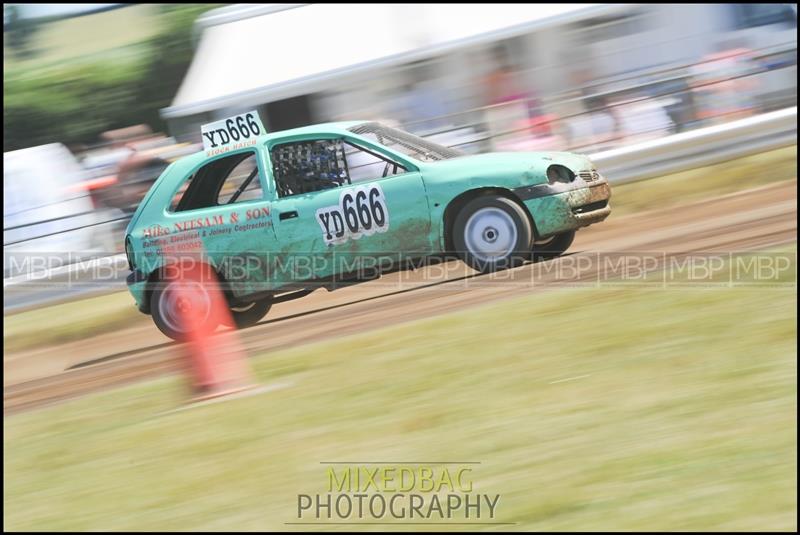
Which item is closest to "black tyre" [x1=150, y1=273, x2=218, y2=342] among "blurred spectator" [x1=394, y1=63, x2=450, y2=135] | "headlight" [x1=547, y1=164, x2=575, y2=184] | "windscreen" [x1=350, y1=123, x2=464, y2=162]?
"headlight" [x1=547, y1=164, x2=575, y2=184]

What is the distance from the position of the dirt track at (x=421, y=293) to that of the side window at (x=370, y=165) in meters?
0.42

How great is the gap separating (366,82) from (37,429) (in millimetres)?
5831

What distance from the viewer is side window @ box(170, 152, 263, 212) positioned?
8.63 ft

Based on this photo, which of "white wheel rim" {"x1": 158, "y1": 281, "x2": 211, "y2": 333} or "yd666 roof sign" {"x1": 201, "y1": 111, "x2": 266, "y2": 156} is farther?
"yd666 roof sign" {"x1": 201, "y1": 111, "x2": 266, "y2": 156}

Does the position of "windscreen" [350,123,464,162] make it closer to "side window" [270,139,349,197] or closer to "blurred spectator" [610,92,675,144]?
"side window" [270,139,349,197]

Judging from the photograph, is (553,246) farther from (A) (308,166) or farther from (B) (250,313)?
(B) (250,313)

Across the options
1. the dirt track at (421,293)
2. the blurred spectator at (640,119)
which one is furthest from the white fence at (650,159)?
the dirt track at (421,293)

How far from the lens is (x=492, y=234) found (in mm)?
2707

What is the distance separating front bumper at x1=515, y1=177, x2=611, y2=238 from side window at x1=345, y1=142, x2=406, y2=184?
650 mm

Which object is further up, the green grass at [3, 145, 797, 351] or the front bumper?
the front bumper

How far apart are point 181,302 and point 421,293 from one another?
311 centimetres

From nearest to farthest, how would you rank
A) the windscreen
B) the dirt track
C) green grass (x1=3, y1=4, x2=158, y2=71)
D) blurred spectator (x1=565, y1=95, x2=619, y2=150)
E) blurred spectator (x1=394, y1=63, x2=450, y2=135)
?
the dirt track → the windscreen → blurred spectator (x1=565, y1=95, x2=619, y2=150) → blurred spectator (x1=394, y1=63, x2=450, y2=135) → green grass (x1=3, y1=4, x2=158, y2=71)

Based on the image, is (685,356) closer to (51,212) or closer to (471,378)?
(471,378)

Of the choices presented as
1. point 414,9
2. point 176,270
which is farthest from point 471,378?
point 414,9
